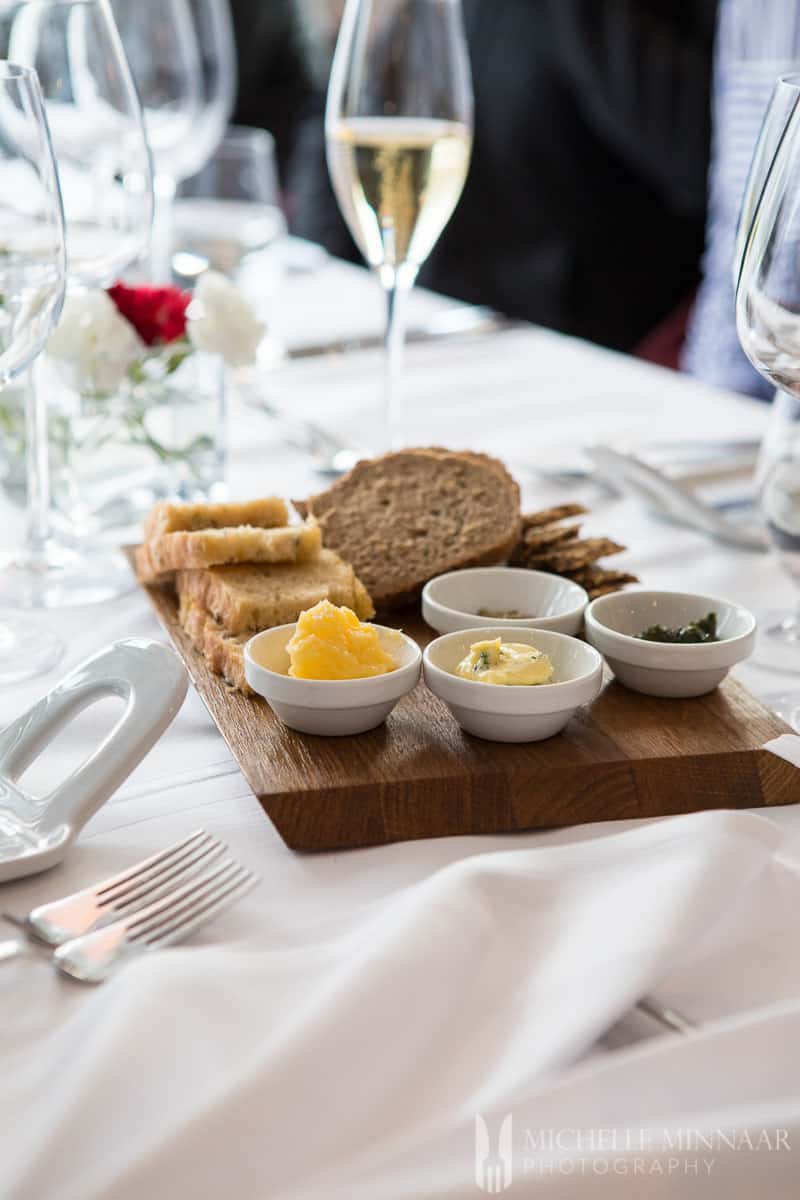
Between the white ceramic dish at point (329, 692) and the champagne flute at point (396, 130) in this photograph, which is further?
the champagne flute at point (396, 130)

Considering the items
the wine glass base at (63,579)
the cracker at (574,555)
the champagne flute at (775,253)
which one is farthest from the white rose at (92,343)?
the champagne flute at (775,253)

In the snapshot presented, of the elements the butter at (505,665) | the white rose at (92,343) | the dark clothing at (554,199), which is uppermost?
the white rose at (92,343)

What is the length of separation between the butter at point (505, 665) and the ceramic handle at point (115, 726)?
0.16 meters

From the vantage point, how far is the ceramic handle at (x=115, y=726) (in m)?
0.68

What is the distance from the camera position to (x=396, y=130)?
129cm

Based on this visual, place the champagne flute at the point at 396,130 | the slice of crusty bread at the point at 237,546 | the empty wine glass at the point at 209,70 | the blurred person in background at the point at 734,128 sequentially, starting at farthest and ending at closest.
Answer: the blurred person in background at the point at 734,128 < the empty wine glass at the point at 209,70 < the champagne flute at the point at 396,130 < the slice of crusty bread at the point at 237,546

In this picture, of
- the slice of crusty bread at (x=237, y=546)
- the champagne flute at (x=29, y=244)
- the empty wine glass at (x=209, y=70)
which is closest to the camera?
the champagne flute at (x=29, y=244)

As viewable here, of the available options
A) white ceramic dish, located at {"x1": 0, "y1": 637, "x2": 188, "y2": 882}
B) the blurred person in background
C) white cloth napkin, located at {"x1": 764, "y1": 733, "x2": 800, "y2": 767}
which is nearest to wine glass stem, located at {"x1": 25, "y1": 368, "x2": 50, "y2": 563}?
white ceramic dish, located at {"x1": 0, "y1": 637, "x2": 188, "y2": 882}

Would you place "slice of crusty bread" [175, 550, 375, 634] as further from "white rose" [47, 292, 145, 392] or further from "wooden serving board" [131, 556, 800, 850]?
"white rose" [47, 292, 145, 392]

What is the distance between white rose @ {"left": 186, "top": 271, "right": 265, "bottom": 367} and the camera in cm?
114

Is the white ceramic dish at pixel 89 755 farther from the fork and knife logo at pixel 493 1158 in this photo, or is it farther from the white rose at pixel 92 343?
the white rose at pixel 92 343

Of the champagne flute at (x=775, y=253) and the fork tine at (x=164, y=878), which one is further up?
the champagne flute at (x=775, y=253)

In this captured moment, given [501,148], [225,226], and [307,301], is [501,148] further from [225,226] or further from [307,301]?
[225,226]

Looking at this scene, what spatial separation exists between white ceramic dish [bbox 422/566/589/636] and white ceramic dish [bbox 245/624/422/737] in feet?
0.34
